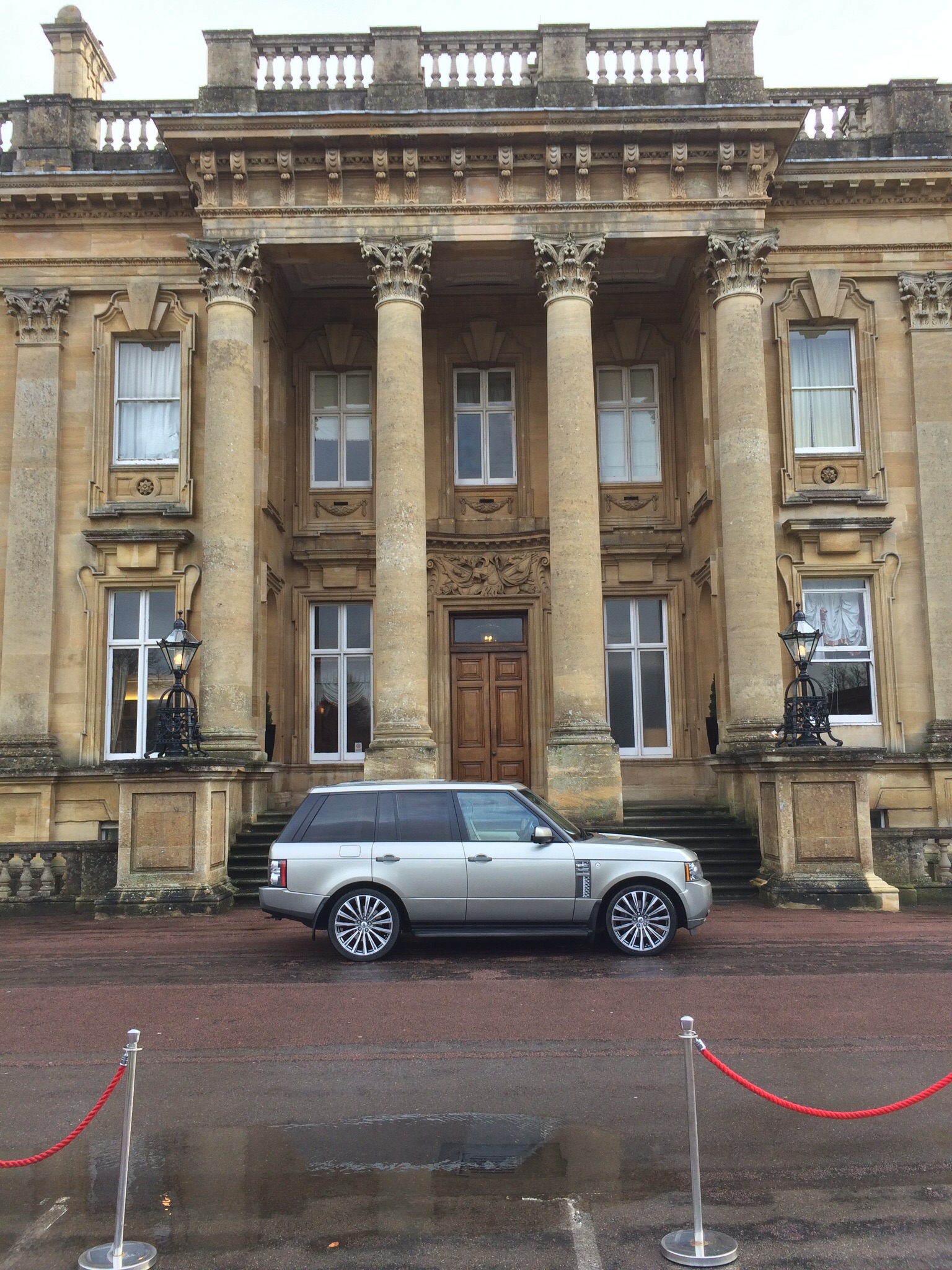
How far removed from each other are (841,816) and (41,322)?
15734 millimetres

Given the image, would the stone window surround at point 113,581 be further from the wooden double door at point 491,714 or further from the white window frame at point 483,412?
the white window frame at point 483,412

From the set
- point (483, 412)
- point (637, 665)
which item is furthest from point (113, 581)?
point (637, 665)

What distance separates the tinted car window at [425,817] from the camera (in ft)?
32.8

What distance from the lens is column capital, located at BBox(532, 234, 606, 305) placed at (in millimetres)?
17047

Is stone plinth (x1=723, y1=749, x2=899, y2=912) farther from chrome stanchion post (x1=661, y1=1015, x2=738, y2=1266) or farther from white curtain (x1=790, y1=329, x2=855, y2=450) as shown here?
chrome stanchion post (x1=661, y1=1015, x2=738, y2=1266)

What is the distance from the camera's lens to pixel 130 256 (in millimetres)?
18547

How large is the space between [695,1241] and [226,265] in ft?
53.8

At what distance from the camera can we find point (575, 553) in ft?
53.4

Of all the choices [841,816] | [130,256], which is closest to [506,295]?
[130,256]

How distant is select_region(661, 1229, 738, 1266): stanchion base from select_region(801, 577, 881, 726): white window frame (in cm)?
1470

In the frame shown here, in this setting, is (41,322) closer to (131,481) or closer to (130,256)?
(130,256)

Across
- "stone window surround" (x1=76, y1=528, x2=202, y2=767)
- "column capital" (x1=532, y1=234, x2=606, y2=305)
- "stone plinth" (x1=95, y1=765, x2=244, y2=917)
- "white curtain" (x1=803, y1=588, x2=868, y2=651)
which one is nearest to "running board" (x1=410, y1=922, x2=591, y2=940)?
"stone plinth" (x1=95, y1=765, x2=244, y2=917)

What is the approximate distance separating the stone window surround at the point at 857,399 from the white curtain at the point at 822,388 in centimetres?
21

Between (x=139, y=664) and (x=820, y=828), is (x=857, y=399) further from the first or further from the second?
(x=139, y=664)
